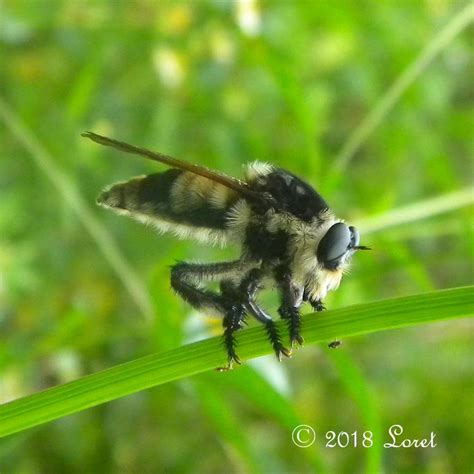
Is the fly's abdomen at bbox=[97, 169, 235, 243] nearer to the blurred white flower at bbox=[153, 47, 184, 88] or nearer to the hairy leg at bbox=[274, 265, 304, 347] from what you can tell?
the hairy leg at bbox=[274, 265, 304, 347]

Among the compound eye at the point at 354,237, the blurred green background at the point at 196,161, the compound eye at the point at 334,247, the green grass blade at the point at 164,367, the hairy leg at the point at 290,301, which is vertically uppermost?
the blurred green background at the point at 196,161

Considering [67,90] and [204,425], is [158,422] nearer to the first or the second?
[204,425]

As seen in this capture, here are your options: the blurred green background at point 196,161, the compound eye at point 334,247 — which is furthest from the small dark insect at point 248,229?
the blurred green background at point 196,161

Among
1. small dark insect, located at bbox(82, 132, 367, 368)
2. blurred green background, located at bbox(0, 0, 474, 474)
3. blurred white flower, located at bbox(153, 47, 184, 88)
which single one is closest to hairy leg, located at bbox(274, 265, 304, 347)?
small dark insect, located at bbox(82, 132, 367, 368)

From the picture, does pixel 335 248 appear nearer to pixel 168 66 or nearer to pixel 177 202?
pixel 177 202

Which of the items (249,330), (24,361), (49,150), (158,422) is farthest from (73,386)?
(158,422)

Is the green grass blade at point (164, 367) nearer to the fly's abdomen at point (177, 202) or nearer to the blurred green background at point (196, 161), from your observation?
the fly's abdomen at point (177, 202)
